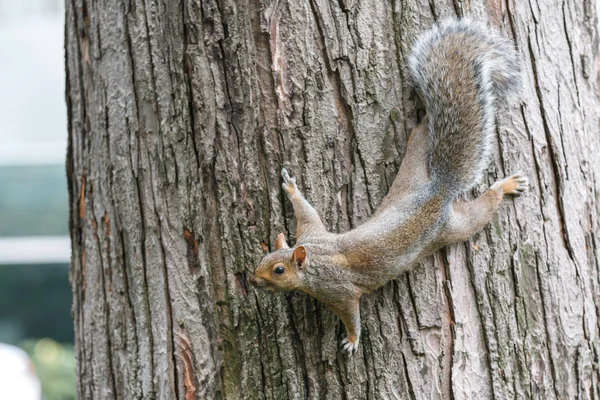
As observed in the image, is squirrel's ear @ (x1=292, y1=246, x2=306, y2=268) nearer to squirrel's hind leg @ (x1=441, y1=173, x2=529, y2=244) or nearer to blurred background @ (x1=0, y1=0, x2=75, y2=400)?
squirrel's hind leg @ (x1=441, y1=173, x2=529, y2=244)

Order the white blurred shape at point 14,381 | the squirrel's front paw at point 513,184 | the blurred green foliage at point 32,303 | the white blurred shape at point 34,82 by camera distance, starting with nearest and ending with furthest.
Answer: the squirrel's front paw at point 513,184
the white blurred shape at point 14,381
the blurred green foliage at point 32,303
the white blurred shape at point 34,82

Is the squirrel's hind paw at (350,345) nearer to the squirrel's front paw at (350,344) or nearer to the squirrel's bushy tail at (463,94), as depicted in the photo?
the squirrel's front paw at (350,344)

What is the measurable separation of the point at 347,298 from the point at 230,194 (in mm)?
415

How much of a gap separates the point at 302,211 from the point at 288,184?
0.26 feet

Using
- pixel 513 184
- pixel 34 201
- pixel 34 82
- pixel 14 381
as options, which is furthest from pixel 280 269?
pixel 34 82

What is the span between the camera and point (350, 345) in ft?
6.52

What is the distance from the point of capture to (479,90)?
2121 mm

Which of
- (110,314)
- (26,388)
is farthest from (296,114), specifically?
(26,388)

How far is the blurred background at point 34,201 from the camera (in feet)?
23.5

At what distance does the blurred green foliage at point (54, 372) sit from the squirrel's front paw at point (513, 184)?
15.3 ft

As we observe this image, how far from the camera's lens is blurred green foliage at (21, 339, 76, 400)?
6023mm

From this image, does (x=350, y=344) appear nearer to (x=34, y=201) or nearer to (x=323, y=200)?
(x=323, y=200)

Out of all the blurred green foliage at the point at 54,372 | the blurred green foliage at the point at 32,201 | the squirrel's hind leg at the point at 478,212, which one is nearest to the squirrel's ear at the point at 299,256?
the squirrel's hind leg at the point at 478,212

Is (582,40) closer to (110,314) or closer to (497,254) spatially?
(497,254)
